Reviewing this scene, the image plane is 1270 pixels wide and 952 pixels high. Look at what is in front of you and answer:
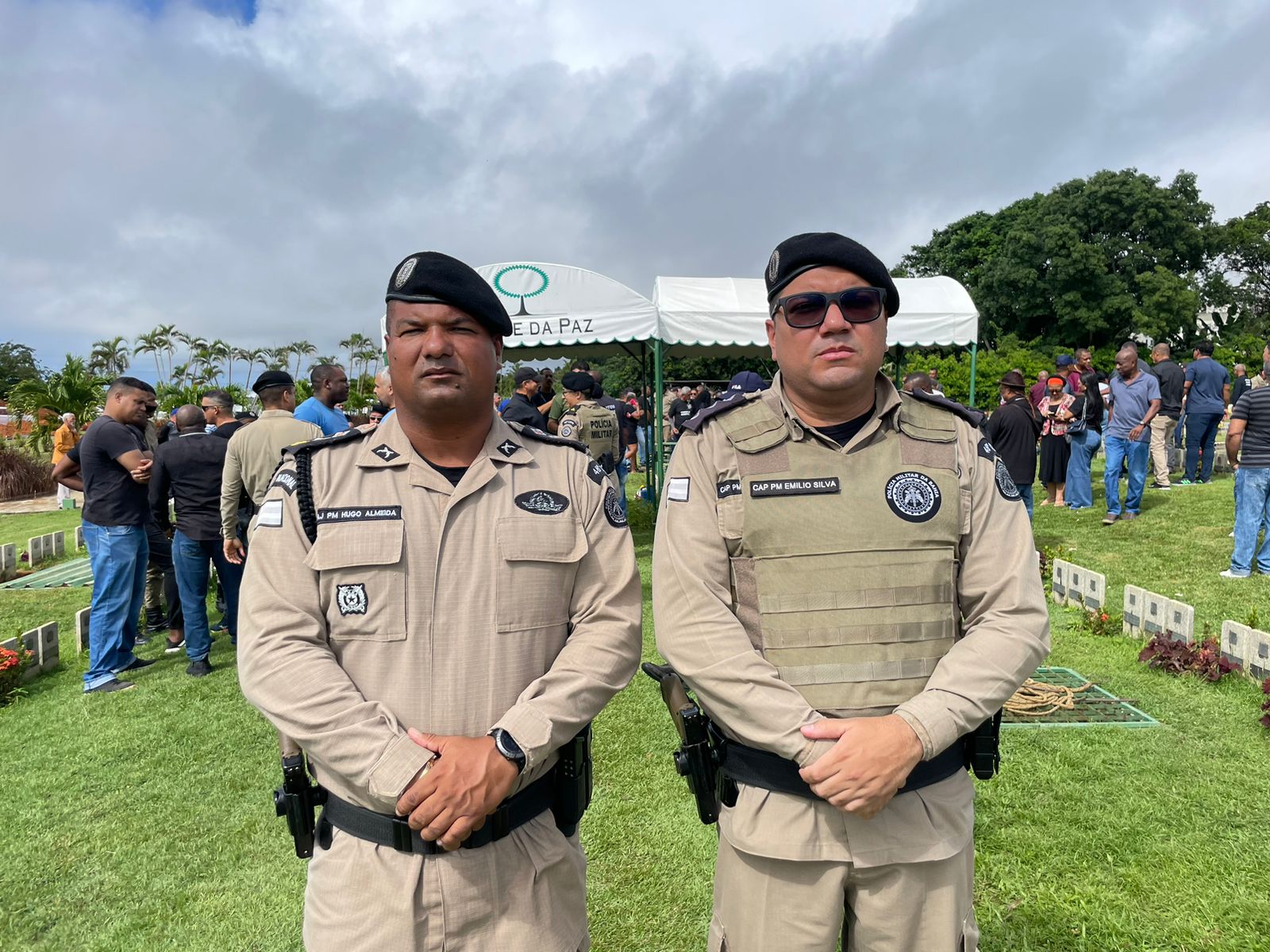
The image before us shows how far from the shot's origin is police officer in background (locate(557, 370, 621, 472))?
8539 millimetres

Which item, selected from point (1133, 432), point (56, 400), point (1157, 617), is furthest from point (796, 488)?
point (56, 400)

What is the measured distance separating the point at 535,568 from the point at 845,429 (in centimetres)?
81

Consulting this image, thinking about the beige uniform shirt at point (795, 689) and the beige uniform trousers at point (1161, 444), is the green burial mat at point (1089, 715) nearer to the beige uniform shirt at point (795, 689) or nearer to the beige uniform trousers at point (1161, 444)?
the beige uniform shirt at point (795, 689)

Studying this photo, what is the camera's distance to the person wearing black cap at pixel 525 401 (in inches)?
285

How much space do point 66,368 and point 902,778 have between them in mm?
25599

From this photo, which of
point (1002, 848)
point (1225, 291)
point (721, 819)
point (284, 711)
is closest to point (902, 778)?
point (721, 819)

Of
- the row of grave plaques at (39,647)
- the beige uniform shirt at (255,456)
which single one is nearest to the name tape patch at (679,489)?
the beige uniform shirt at (255,456)

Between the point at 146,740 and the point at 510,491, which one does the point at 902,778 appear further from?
the point at 146,740

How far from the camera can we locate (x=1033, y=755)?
3.73m

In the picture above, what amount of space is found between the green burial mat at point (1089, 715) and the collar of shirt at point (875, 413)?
2.92 meters

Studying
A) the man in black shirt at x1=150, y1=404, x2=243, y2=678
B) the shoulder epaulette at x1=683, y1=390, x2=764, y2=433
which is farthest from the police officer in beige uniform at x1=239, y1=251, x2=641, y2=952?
the man in black shirt at x1=150, y1=404, x2=243, y2=678

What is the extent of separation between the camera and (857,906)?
1.66 metres

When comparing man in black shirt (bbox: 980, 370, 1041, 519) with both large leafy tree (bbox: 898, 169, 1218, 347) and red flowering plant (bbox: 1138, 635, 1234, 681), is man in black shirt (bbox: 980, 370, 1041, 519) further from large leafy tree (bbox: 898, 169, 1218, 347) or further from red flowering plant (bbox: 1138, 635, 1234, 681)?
large leafy tree (bbox: 898, 169, 1218, 347)

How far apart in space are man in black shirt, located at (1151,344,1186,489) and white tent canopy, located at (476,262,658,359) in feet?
24.9
